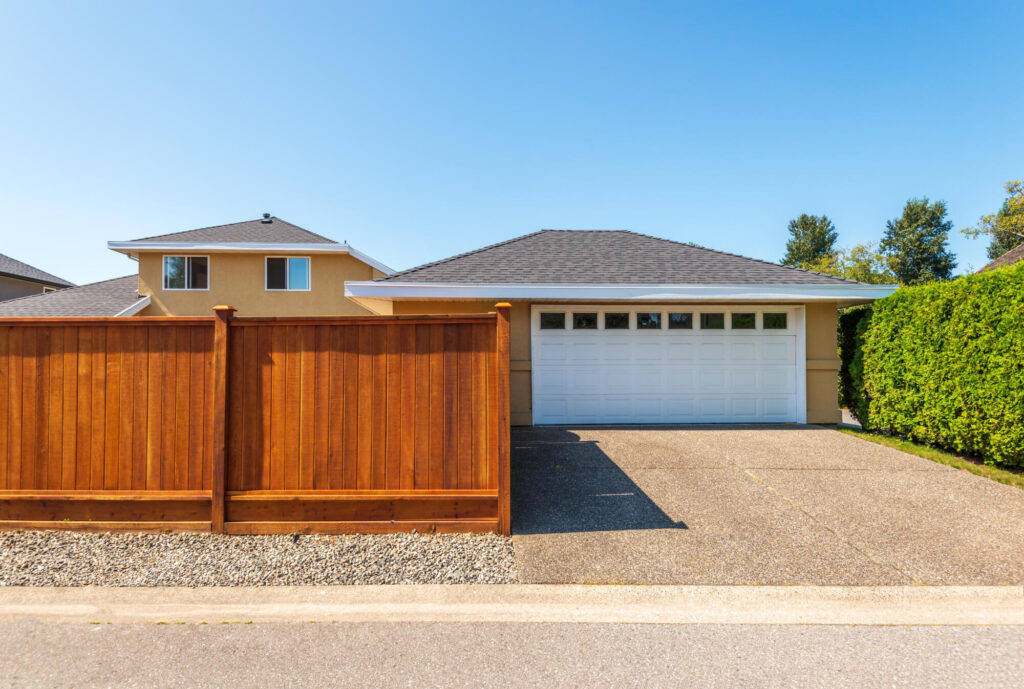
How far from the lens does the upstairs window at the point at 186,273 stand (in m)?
14.2

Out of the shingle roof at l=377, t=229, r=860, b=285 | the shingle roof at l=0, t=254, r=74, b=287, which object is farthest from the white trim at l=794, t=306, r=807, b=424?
the shingle roof at l=0, t=254, r=74, b=287

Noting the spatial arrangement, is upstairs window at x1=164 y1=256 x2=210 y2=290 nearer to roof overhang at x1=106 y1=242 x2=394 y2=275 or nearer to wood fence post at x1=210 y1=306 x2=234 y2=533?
roof overhang at x1=106 y1=242 x2=394 y2=275

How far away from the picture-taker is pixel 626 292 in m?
8.06

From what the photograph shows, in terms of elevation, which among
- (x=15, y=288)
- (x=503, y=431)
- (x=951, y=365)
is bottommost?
(x=503, y=431)

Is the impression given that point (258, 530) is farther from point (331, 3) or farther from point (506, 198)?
point (506, 198)

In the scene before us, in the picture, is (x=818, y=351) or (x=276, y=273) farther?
(x=276, y=273)

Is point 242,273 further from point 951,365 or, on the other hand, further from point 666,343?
point 951,365

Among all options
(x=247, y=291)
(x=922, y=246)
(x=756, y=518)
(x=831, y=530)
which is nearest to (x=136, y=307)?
(x=247, y=291)

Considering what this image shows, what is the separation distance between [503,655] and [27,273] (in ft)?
91.8

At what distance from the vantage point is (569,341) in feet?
28.3

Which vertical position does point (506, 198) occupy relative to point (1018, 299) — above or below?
above

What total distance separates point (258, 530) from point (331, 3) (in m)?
8.21

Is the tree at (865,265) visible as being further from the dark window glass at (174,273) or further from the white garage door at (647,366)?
the dark window glass at (174,273)

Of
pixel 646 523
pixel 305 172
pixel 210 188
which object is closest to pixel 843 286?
pixel 646 523
